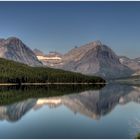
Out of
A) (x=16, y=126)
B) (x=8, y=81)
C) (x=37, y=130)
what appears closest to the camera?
(x=37, y=130)

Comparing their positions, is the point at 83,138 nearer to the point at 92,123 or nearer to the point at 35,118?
the point at 92,123

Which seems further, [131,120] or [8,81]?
[8,81]

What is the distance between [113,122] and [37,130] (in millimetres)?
12654

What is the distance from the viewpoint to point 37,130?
144 feet

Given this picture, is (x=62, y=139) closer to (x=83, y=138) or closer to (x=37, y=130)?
(x=83, y=138)

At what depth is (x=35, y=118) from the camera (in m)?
55.4

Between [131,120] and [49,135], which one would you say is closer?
[49,135]

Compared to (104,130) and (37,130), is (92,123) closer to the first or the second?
(104,130)

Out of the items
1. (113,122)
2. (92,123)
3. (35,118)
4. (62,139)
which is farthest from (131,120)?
(62,139)

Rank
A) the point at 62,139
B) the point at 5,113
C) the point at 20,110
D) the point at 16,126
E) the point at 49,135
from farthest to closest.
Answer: the point at 20,110 → the point at 5,113 → the point at 16,126 → the point at 49,135 → the point at 62,139

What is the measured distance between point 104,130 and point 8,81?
139805mm

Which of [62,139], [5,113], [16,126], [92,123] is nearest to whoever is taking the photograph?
[62,139]

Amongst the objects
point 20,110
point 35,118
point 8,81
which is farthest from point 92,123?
point 8,81

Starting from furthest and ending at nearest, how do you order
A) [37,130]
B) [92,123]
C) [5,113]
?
[5,113], [92,123], [37,130]
